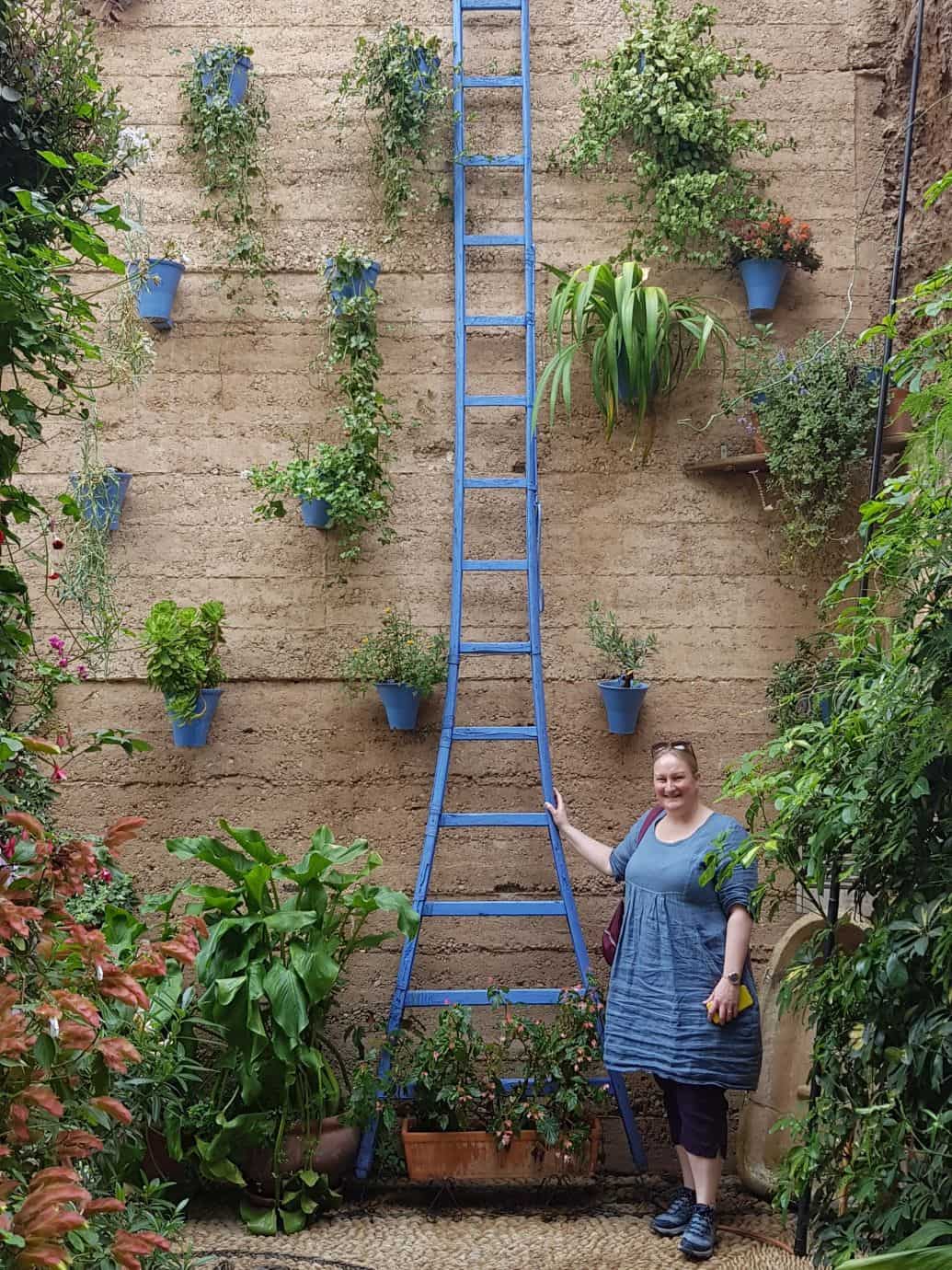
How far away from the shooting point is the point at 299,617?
13.0 feet

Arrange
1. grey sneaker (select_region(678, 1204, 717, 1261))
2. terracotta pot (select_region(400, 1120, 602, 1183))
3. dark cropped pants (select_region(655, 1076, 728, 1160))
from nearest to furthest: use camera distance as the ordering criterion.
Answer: grey sneaker (select_region(678, 1204, 717, 1261))
dark cropped pants (select_region(655, 1076, 728, 1160))
terracotta pot (select_region(400, 1120, 602, 1183))

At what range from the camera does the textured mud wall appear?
3904mm

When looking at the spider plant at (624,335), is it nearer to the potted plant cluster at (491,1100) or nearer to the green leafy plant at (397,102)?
the green leafy plant at (397,102)

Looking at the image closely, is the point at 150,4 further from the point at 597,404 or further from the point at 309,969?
the point at 309,969

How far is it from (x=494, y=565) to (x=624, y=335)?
0.79 m

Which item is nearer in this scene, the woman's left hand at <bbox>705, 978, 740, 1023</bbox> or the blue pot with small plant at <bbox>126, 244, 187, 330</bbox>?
the woman's left hand at <bbox>705, 978, 740, 1023</bbox>

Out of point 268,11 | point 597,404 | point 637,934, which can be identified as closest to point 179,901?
point 637,934

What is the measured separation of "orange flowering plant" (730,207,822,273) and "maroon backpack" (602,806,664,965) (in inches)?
68.2

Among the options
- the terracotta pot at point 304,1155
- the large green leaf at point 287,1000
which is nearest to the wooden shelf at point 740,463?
the large green leaf at point 287,1000

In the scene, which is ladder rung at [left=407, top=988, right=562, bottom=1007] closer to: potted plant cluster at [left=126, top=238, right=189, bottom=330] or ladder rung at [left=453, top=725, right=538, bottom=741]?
ladder rung at [left=453, top=725, right=538, bottom=741]

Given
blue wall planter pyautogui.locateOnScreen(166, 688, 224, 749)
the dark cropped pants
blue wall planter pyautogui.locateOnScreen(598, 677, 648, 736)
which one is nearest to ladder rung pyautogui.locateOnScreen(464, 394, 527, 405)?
blue wall planter pyautogui.locateOnScreen(598, 677, 648, 736)

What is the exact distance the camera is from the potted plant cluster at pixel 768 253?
3838 millimetres

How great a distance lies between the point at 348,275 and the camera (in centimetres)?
387

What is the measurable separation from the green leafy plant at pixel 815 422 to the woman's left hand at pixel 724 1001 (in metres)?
1.38
